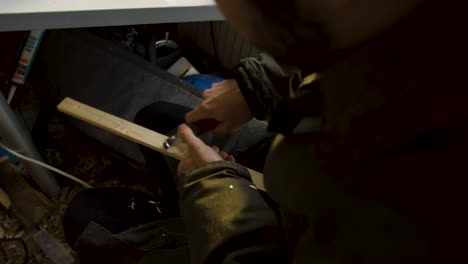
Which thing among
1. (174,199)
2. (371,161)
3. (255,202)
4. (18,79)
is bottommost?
(174,199)

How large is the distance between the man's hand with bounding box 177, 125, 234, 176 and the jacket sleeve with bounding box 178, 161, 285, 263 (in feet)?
0.16

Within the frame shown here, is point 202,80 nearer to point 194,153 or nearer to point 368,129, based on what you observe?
point 194,153

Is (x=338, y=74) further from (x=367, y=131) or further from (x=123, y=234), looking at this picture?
(x=123, y=234)

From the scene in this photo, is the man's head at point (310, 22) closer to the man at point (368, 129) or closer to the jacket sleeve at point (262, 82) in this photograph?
the man at point (368, 129)

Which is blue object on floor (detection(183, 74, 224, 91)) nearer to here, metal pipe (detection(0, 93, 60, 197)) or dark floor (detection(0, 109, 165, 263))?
dark floor (detection(0, 109, 165, 263))

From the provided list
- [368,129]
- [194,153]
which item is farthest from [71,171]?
[368,129]

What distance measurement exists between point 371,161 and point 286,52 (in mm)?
114

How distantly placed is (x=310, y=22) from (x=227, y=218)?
29cm

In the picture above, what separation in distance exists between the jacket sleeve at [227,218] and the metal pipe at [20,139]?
36 centimetres

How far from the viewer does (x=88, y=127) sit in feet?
2.83

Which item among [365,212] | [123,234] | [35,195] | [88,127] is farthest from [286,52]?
[35,195]

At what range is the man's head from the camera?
0.75ft

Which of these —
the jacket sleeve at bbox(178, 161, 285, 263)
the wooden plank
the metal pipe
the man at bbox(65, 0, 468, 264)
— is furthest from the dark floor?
the man at bbox(65, 0, 468, 264)

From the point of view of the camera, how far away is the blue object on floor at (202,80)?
3.65ft
